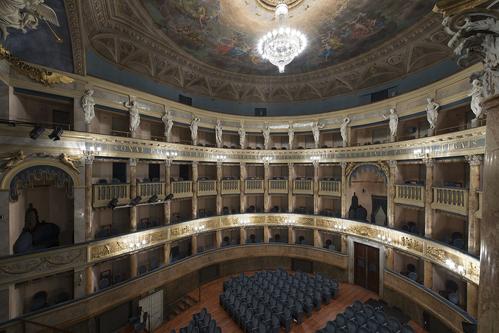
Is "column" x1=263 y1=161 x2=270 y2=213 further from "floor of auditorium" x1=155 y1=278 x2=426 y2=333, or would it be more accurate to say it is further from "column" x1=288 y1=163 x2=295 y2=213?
"floor of auditorium" x1=155 y1=278 x2=426 y2=333

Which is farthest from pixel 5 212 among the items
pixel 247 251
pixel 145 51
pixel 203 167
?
pixel 247 251

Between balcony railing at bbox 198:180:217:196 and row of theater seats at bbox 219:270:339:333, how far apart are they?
6.85m

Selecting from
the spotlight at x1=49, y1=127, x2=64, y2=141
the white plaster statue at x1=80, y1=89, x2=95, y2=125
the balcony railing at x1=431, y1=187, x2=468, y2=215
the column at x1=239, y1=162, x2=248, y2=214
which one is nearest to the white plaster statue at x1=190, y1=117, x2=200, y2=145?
the column at x1=239, y1=162, x2=248, y2=214

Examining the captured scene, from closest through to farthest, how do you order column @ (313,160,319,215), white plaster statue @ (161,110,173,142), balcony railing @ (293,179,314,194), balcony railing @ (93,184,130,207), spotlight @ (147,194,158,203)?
balcony railing @ (93,184,130,207) → spotlight @ (147,194,158,203) → white plaster statue @ (161,110,173,142) → column @ (313,160,319,215) → balcony railing @ (293,179,314,194)

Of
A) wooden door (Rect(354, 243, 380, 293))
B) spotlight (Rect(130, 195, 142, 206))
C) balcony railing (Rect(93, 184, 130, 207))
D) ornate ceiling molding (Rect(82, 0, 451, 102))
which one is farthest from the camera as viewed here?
wooden door (Rect(354, 243, 380, 293))

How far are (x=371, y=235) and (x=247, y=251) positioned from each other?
31.7ft

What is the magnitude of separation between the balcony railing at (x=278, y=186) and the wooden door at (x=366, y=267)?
702 cm

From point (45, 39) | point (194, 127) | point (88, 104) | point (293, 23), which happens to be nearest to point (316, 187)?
point (194, 127)

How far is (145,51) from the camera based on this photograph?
13.7 metres

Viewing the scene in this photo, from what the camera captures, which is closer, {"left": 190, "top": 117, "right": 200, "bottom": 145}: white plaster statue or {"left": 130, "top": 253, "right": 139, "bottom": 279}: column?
{"left": 130, "top": 253, "right": 139, "bottom": 279}: column

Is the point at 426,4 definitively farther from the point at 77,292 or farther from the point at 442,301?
the point at 77,292

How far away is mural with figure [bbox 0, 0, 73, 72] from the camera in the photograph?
8482mm

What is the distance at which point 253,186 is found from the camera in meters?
19.6

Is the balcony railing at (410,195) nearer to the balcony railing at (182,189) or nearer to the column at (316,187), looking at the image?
the column at (316,187)
